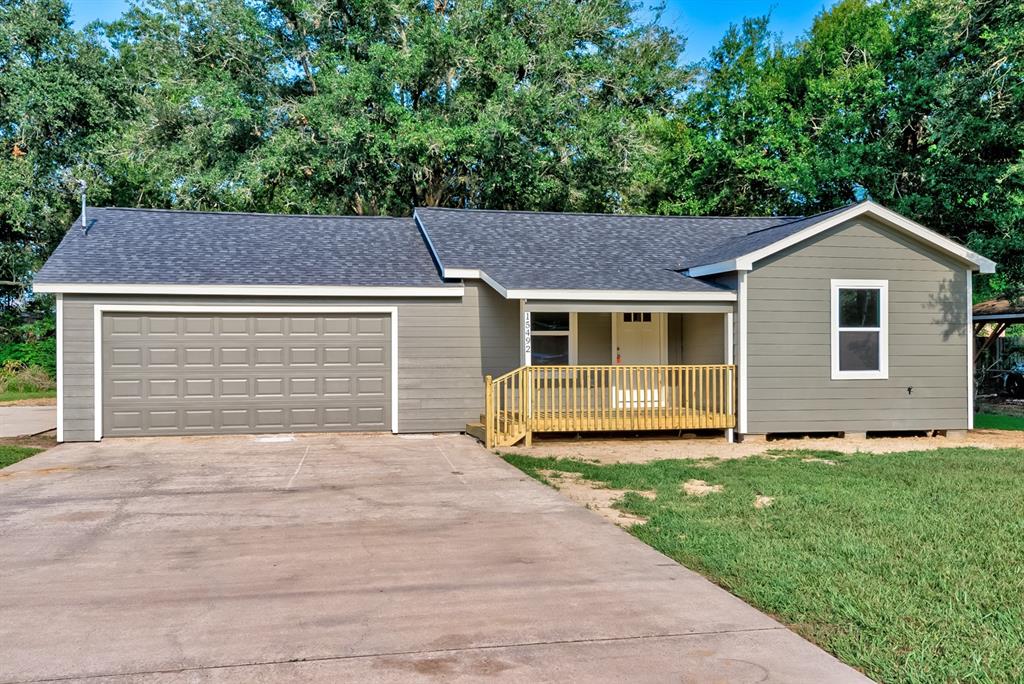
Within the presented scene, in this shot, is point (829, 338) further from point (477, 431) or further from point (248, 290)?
point (248, 290)

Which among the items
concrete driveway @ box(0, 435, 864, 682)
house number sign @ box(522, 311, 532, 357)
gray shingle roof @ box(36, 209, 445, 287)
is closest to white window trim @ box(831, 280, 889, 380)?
house number sign @ box(522, 311, 532, 357)

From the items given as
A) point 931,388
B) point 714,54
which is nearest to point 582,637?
point 931,388

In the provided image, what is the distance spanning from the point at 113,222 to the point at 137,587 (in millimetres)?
10614

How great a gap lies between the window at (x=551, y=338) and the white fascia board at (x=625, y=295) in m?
1.80

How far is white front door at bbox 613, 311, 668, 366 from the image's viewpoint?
1348 centimetres

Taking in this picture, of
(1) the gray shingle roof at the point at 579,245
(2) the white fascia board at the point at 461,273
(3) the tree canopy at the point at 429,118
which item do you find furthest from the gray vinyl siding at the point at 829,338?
(3) the tree canopy at the point at 429,118

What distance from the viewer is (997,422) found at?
Answer: 48.0ft

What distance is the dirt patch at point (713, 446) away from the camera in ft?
33.7

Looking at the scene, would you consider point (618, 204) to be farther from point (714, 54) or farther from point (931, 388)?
point (931, 388)

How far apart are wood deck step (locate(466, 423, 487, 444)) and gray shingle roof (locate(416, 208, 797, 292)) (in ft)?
7.01

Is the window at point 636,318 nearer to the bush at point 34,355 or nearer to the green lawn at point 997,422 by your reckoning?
the green lawn at point 997,422

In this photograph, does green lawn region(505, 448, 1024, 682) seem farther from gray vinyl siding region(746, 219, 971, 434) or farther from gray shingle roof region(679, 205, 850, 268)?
gray shingle roof region(679, 205, 850, 268)

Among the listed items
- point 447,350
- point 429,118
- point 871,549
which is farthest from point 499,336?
point 429,118

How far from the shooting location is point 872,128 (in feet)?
70.7
